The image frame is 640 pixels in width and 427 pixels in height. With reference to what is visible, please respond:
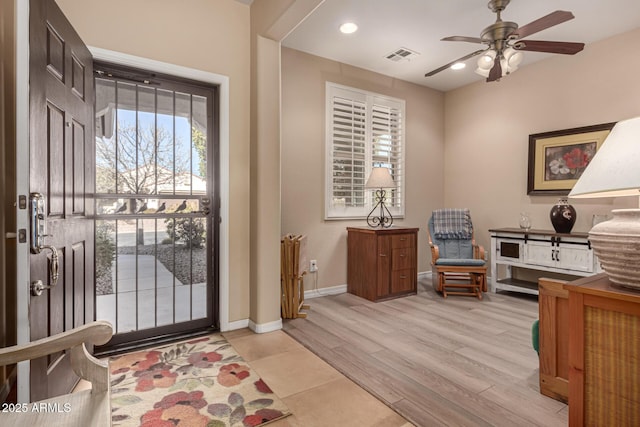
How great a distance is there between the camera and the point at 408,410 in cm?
181

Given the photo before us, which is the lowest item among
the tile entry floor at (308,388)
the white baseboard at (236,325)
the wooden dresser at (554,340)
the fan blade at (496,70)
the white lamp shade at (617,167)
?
the tile entry floor at (308,388)

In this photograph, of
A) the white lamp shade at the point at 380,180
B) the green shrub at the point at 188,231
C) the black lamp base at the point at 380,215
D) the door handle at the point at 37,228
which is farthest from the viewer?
the black lamp base at the point at 380,215

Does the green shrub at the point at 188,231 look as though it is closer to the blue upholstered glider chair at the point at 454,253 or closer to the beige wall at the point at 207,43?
the beige wall at the point at 207,43

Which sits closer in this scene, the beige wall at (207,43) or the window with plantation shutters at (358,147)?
the beige wall at (207,43)

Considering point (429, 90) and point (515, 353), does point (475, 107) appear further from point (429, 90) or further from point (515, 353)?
point (515, 353)

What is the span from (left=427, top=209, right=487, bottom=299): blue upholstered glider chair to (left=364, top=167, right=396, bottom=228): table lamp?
63cm

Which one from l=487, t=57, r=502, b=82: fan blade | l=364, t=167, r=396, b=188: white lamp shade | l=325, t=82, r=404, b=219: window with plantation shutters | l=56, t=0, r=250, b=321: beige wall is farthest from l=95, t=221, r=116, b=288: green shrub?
l=487, t=57, r=502, b=82: fan blade

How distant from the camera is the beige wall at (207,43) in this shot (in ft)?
7.88

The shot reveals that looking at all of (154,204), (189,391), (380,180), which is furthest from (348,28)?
(189,391)

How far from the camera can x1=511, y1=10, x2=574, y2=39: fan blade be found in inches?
89.1

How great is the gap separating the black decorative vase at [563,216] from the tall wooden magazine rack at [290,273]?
2897mm

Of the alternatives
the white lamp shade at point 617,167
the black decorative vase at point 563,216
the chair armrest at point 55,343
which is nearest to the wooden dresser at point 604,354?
the white lamp shade at point 617,167

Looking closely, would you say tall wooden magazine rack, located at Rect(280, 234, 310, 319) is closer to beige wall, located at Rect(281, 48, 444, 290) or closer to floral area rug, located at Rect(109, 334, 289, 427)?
beige wall, located at Rect(281, 48, 444, 290)

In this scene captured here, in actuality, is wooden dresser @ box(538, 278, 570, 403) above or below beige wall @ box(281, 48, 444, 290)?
below
